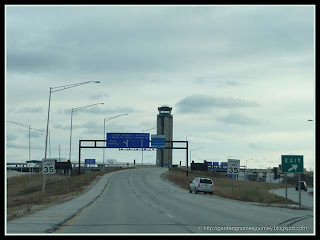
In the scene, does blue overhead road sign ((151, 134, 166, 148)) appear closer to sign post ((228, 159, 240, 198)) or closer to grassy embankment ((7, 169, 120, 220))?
grassy embankment ((7, 169, 120, 220))

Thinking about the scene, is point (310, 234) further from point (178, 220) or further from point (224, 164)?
point (224, 164)

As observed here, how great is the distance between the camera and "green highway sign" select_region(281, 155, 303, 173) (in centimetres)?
3350

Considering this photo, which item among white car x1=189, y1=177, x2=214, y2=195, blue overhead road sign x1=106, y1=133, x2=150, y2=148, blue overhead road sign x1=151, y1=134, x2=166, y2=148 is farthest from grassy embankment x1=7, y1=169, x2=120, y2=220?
blue overhead road sign x1=151, y1=134, x2=166, y2=148

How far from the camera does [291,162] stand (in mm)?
33719

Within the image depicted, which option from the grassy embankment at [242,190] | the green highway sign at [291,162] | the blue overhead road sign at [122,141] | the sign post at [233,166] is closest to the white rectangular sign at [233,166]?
the sign post at [233,166]

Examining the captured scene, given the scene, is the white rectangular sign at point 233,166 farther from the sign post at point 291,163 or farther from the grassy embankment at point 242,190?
the sign post at point 291,163

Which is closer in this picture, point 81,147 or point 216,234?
point 216,234

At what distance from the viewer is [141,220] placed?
21.5 meters

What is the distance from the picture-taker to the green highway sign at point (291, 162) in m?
33.5

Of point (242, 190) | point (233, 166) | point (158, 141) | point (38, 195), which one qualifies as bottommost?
point (242, 190)

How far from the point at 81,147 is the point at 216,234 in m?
73.4

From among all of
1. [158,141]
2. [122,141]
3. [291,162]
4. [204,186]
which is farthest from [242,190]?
[291,162]

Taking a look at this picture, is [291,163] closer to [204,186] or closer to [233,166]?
[233,166]
